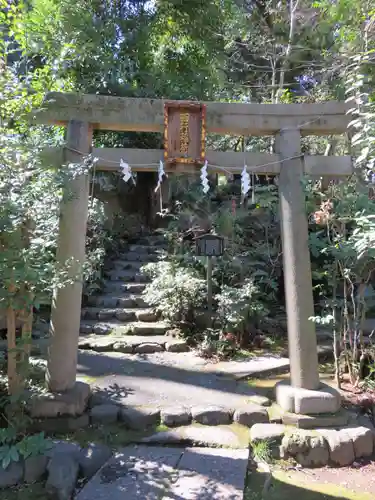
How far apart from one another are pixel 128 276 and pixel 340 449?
675 cm

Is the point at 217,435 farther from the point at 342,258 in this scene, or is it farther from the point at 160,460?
the point at 342,258

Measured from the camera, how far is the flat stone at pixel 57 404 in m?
3.94

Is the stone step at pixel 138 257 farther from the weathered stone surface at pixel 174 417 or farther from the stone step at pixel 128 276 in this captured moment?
the weathered stone surface at pixel 174 417

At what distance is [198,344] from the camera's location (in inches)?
268

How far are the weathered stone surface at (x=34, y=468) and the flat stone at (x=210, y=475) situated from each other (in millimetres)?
1084

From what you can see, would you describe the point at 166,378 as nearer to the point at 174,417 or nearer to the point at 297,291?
the point at 174,417

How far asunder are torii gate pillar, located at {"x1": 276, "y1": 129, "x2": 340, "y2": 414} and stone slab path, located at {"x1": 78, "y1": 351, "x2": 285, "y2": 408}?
70 centimetres

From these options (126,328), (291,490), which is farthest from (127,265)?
(291,490)

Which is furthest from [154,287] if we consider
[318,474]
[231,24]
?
[231,24]

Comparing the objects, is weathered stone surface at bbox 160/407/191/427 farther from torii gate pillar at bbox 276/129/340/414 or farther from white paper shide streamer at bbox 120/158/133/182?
white paper shide streamer at bbox 120/158/133/182

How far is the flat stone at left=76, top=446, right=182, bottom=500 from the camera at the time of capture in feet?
9.67

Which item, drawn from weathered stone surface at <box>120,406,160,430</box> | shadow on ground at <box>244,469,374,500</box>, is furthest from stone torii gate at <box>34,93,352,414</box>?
shadow on ground at <box>244,469,374,500</box>

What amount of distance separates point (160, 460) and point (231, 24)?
8952 millimetres

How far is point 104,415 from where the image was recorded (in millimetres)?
4152
